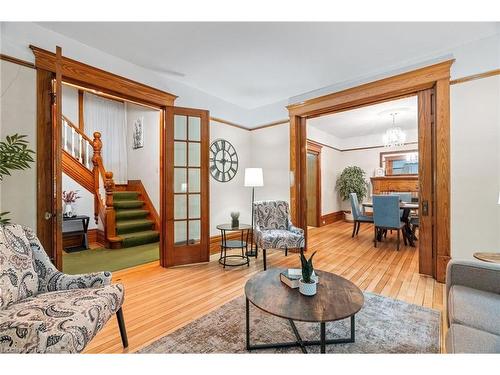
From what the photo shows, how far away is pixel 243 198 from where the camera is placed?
177 inches

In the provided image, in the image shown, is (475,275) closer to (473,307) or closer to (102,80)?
(473,307)

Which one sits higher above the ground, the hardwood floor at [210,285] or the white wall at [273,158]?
the white wall at [273,158]

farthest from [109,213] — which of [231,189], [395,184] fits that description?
[395,184]

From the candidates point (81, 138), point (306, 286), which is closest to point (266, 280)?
point (306, 286)

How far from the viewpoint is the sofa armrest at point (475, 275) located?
1.52m

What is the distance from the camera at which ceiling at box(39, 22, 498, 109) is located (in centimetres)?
222

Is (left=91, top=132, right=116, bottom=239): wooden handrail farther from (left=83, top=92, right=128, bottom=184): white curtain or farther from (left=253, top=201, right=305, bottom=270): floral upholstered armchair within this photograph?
(left=253, top=201, right=305, bottom=270): floral upholstered armchair

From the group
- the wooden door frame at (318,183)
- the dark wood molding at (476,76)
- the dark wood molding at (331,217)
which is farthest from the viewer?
the dark wood molding at (331,217)

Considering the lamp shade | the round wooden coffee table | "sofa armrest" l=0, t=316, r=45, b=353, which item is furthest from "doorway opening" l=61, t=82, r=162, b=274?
the round wooden coffee table

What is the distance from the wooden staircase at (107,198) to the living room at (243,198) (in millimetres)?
38

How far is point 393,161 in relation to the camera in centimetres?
655

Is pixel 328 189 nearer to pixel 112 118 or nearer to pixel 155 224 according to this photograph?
pixel 155 224

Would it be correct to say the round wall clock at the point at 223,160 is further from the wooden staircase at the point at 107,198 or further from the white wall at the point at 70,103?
the white wall at the point at 70,103

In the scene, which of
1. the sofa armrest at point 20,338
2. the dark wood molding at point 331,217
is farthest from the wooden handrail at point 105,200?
the dark wood molding at point 331,217
